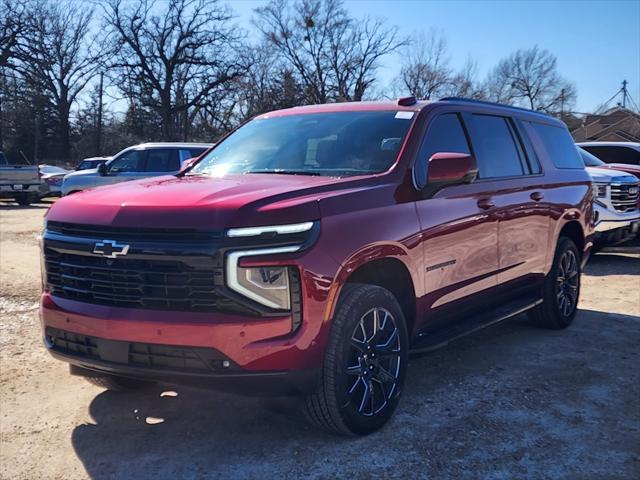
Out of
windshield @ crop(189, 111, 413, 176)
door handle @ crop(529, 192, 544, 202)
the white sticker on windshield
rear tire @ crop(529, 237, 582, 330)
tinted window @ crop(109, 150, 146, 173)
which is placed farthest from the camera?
tinted window @ crop(109, 150, 146, 173)

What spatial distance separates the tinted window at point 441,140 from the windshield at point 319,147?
0.17m

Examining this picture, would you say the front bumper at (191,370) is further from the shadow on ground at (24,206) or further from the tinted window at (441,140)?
the shadow on ground at (24,206)

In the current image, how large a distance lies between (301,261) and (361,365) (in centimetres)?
80

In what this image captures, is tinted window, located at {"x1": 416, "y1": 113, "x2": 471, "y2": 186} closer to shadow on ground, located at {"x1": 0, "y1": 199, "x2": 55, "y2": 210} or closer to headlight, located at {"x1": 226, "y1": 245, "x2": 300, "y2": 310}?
headlight, located at {"x1": 226, "y1": 245, "x2": 300, "y2": 310}

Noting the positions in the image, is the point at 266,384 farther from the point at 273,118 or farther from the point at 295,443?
the point at 273,118

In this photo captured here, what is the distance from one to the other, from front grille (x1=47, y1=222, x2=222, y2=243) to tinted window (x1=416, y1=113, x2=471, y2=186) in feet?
5.14

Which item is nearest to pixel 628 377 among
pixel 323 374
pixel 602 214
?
pixel 323 374

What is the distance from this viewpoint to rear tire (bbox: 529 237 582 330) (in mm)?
5840

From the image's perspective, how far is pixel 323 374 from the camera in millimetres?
3311

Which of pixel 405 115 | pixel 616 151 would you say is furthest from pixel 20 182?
pixel 405 115

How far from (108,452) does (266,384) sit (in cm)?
105

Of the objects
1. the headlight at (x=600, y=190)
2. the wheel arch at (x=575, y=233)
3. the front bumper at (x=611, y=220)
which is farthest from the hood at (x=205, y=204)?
the headlight at (x=600, y=190)

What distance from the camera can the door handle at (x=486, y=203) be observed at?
4.58 metres

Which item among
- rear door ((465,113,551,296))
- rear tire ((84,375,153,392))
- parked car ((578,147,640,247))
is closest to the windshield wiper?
rear door ((465,113,551,296))
